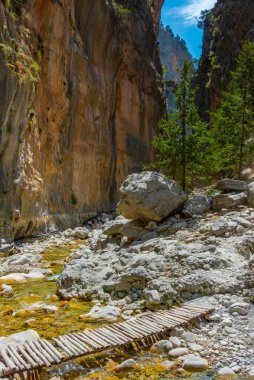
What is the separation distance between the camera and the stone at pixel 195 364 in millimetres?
5617

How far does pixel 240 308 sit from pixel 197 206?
7.18 m

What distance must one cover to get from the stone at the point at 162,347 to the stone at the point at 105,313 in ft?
6.07

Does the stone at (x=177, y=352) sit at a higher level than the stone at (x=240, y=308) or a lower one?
lower

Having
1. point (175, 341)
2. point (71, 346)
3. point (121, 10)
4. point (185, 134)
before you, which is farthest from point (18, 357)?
point (121, 10)

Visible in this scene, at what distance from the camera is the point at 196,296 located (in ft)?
27.9

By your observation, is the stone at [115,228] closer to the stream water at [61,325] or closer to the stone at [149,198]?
the stone at [149,198]

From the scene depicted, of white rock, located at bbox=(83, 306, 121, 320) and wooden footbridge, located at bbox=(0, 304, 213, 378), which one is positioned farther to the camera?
white rock, located at bbox=(83, 306, 121, 320)

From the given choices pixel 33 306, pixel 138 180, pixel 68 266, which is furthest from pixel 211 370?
pixel 138 180

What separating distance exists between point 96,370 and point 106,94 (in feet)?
111

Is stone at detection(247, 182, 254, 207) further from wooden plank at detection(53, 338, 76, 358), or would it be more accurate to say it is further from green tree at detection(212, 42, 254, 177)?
wooden plank at detection(53, 338, 76, 358)

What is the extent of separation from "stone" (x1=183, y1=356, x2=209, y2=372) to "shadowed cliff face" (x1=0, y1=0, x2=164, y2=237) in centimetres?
1347

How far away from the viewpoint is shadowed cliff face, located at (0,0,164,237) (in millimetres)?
18781

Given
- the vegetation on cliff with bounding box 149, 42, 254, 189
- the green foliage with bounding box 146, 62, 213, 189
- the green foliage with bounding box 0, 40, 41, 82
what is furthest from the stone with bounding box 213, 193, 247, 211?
the green foliage with bounding box 0, 40, 41, 82

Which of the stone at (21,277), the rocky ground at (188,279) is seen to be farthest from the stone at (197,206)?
the stone at (21,277)
